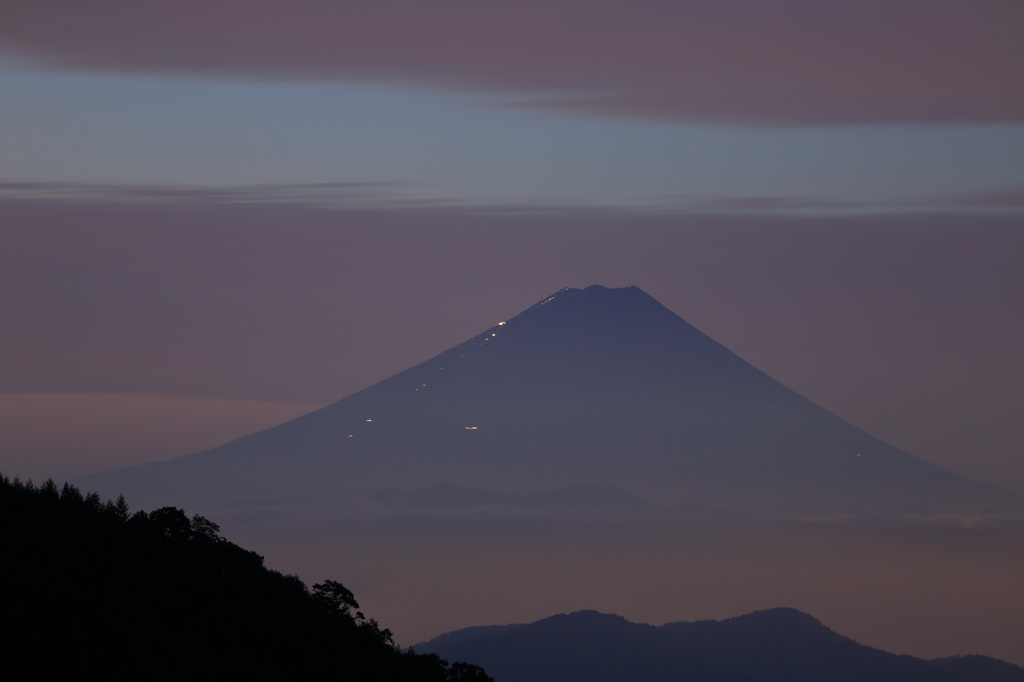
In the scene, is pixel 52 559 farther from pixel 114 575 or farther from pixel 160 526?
pixel 160 526

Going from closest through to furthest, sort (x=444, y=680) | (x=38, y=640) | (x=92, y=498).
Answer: (x=38, y=640) → (x=92, y=498) → (x=444, y=680)

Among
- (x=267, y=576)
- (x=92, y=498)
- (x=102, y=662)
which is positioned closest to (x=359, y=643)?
(x=267, y=576)

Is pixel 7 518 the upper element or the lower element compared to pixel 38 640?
upper

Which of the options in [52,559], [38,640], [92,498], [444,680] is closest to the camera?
[38,640]

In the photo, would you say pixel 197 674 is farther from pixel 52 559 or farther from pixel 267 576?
pixel 267 576

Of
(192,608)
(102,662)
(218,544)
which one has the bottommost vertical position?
(102,662)

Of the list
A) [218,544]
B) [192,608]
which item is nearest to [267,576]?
[218,544]

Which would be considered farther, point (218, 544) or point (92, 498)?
point (218, 544)
